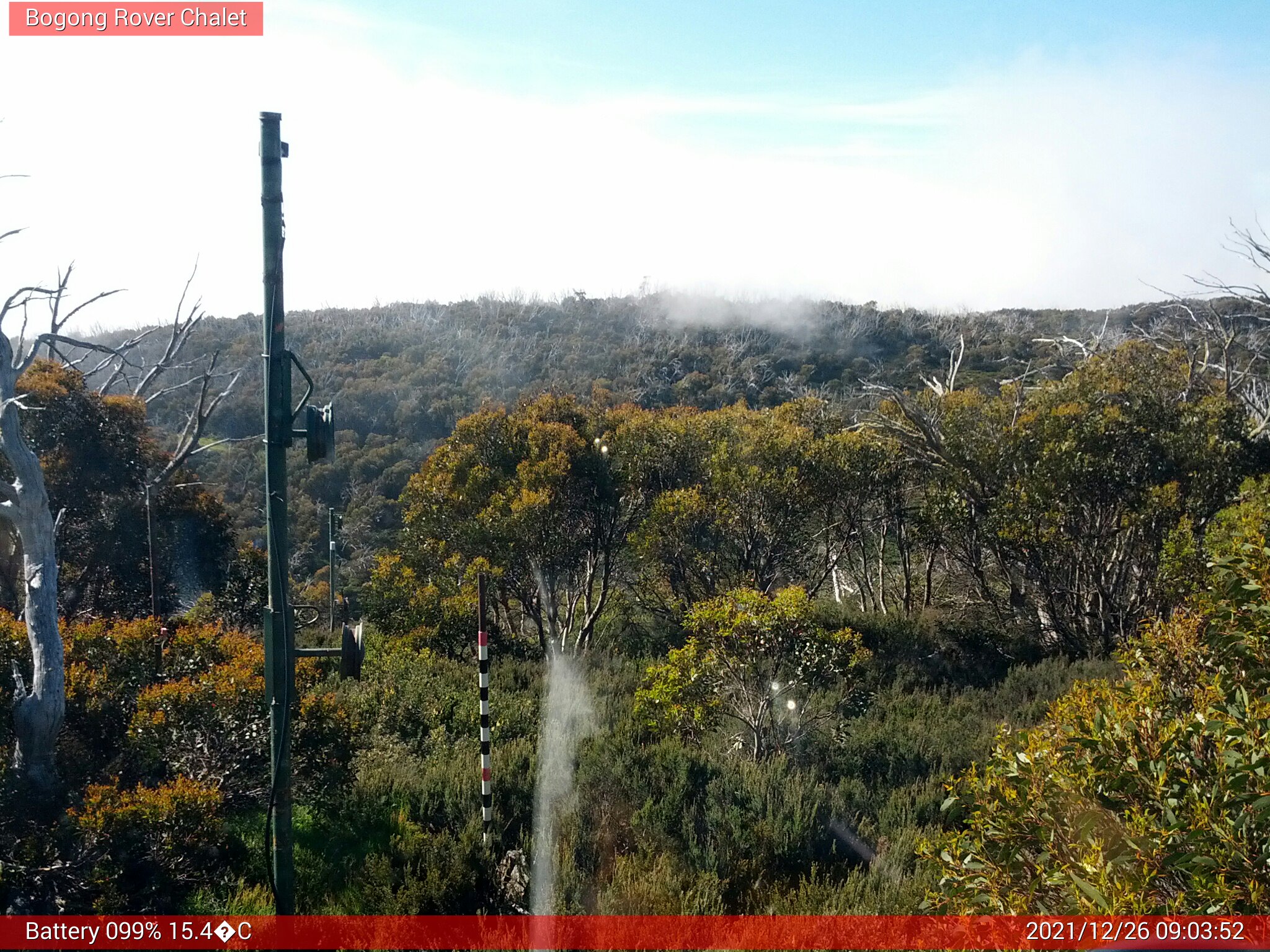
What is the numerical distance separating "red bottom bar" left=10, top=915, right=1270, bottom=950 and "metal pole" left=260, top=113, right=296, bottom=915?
71 centimetres

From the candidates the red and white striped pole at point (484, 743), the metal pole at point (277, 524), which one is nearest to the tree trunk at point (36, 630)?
the red and white striped pole at point (484, 743)

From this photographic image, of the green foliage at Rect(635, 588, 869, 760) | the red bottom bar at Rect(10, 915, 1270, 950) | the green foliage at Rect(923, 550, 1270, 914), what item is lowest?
the red bottom bar at Rect(10, 915, 1270, 950)

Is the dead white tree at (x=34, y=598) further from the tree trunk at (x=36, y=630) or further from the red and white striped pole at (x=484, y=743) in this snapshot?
the red and white striped pole at (x=484, y=743)

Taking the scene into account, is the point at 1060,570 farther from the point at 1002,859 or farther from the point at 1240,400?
the point at 1002,859

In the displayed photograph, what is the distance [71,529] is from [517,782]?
25.9ft

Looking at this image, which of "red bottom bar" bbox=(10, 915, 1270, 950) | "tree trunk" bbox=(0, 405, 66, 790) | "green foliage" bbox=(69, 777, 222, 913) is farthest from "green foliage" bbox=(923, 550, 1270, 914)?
"tree trunk" bbox=(0, 405, 66, 790)

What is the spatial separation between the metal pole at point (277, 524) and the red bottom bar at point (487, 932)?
71cm

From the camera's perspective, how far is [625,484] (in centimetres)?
1247

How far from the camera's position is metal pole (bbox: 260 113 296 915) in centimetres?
389

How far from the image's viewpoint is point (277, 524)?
3951mm

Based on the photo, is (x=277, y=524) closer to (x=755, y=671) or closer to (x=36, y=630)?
(x=36, y=630)

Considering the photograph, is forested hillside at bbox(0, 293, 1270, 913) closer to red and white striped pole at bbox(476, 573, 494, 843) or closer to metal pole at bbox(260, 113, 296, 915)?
red and white striped pole at bbox(476, 573, 494, 843)

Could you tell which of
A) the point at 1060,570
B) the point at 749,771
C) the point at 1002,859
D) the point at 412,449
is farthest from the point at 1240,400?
the point at 412,449

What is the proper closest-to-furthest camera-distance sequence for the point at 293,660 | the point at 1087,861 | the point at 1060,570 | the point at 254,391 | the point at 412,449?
the point at 1087,861 < the point at 293,660 < the point at 1060,570 < the point at 412,449 < the point at 254,391
